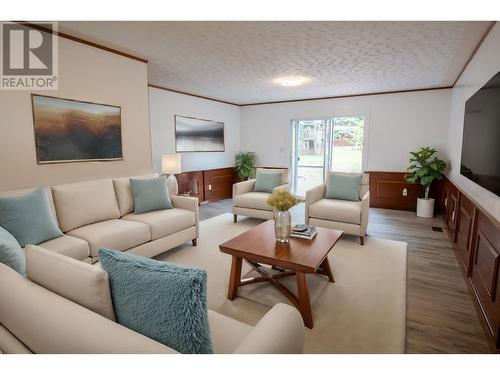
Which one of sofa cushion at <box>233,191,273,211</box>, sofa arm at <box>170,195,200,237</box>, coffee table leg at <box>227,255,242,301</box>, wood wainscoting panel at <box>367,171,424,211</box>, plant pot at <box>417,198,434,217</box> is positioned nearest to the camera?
coffee table leg at <box>227,255,242,301</box>

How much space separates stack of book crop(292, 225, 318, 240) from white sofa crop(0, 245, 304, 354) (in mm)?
1351

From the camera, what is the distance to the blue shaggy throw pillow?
812 millimetres

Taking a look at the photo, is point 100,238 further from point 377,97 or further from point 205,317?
point 377,97

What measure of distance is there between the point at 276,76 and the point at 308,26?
1.70 metres

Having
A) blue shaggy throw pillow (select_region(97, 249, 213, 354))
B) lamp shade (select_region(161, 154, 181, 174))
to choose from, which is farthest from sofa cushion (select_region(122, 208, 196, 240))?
blue shaggy throw pillow (select_region(97, 249, 213, 354))

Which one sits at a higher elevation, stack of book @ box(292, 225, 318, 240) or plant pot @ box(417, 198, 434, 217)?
stack of book @ box(292, 225, 318, 240)

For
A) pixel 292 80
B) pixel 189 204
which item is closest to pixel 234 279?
pixel 189 204

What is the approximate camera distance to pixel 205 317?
0.84 m

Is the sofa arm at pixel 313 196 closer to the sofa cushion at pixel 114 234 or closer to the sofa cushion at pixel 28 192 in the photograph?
the sofa cushion at pixel 114 234

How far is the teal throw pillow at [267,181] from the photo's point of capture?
178 inches

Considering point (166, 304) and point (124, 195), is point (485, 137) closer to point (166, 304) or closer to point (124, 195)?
point (166, 304)

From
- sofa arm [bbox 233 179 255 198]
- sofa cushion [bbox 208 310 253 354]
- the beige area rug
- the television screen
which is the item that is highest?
the television screen

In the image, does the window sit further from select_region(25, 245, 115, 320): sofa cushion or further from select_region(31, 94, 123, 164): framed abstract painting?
select_region(25, 245, 115, 320): sofa cushion
